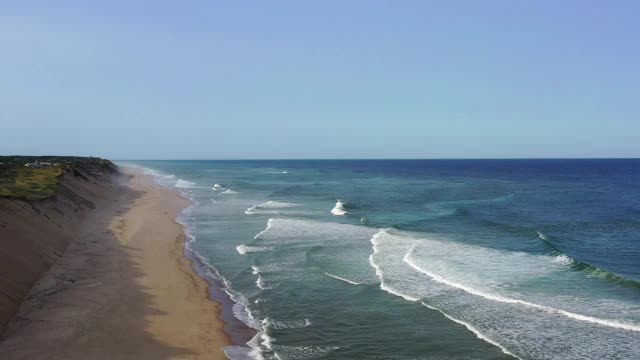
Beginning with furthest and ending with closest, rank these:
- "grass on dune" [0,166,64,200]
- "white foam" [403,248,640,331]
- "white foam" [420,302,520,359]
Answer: "grass on dune" [0,166,64,200]
"white foam" [403,248,640,331]
"white foam" [420,302,520,359]

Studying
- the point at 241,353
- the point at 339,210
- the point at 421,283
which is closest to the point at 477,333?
the point at 421,283

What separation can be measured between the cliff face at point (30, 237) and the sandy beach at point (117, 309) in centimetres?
42

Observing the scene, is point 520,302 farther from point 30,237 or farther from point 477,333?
point 30,237

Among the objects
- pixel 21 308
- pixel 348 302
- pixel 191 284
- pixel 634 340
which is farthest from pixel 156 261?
pixel 634 340

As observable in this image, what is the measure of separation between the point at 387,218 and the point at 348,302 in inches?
898

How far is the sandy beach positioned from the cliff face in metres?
0.42

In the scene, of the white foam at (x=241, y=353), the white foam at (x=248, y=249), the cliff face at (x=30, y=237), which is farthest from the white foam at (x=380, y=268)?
the cliff face at (x=30, y=237)

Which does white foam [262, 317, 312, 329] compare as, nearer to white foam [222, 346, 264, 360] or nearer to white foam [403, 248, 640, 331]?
white foam [222, 346, 264, 360]

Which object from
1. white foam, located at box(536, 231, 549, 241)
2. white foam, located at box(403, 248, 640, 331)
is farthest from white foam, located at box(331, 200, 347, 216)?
white foam, located at box(403, 248, 640, 331)

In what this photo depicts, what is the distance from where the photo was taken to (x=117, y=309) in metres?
18.0

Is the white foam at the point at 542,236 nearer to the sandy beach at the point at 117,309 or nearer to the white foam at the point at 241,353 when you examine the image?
the sandy beach at the point at 117,309

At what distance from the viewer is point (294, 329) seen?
17.0 metres

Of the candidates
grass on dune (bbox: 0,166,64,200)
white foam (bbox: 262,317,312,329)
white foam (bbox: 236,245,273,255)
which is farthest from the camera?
grass on dune (bbox: 0,166,64,200)

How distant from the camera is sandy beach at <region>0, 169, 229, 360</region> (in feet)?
48.0
